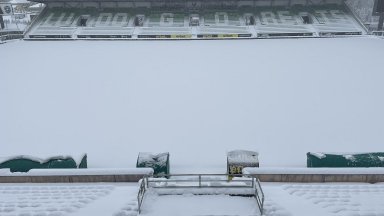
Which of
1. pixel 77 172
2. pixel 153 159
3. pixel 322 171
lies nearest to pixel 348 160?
pixel 322 171

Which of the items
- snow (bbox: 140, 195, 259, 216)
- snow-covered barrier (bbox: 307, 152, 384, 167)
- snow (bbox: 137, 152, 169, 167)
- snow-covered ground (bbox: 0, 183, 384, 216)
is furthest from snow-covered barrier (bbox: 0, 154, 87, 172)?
snow-covered barrier (bbox: 307, 152, 384, 167)

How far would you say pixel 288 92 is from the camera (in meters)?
17.8

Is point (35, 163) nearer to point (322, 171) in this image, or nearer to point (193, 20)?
point (322, 171)

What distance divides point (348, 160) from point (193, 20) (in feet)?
100

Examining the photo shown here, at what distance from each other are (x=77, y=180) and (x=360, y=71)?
19.2 m

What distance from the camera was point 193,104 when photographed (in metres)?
16.5

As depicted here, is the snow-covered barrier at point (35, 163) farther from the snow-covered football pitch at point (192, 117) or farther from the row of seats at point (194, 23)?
the row of seats at point (194, 23)

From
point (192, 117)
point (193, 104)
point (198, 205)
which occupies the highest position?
point (193, 104)

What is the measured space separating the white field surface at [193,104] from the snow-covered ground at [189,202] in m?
2.86

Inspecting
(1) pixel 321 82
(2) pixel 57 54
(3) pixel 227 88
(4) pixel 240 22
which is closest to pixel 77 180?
(3) pixel 227 88

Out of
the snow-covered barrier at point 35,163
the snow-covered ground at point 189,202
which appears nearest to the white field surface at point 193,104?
the snow-covered barrier at point 35,163

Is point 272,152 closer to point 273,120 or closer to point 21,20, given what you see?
point 273,120

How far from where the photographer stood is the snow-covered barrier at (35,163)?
10227 mm

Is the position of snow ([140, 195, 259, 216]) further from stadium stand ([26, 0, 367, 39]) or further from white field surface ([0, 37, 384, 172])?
stadium stand ([26, 0, 367, 39])
